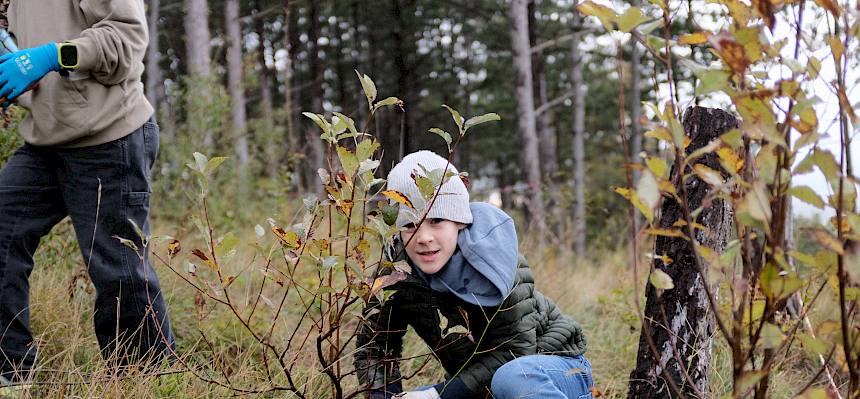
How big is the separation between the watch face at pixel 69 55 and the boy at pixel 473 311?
3.07 feet

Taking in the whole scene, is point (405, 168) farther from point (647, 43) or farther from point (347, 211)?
point (647, 43)

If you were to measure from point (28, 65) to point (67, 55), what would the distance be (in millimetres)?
106

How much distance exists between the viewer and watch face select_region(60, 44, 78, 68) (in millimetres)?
2018

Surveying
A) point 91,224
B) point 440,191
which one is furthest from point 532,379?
point 91,224

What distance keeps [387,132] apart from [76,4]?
1497 cm

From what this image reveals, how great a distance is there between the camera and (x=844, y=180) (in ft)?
3.27

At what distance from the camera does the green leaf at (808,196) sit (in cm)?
101

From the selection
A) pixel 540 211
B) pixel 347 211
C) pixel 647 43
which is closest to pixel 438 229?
pixel 347 211

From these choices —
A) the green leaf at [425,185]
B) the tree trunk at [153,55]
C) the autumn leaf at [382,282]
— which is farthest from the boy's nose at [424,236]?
the tree trunk at [153,55]

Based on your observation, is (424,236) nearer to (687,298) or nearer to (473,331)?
(473,331)

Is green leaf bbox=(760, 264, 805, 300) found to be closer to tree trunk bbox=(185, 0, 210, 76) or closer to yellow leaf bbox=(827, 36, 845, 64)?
yellow leaf bbox=(827, 36, 845, 64)

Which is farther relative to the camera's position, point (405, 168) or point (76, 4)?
point (76, 4)

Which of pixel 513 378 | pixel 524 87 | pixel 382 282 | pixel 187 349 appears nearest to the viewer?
pixel 382 282

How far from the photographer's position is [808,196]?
101 centimetres
